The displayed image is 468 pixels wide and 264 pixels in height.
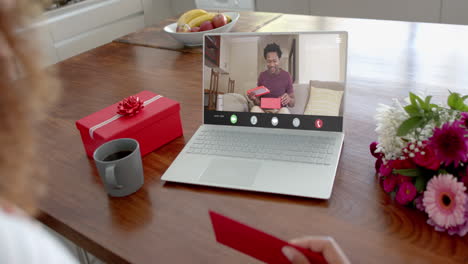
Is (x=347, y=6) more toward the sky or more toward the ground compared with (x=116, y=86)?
more toward the sky

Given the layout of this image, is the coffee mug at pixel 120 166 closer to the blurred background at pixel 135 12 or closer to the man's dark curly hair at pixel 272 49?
the man's dark curly hair at pixel 272 49

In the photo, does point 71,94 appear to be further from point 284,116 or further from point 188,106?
point 284,116

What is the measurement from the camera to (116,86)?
1564mm

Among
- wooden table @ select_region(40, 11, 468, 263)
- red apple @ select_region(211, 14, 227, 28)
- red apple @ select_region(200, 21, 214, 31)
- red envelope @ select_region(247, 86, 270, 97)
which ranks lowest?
wooden table @ select_region(40, 11, 468, 263)

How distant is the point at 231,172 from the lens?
3.22ft

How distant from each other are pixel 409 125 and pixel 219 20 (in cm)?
120

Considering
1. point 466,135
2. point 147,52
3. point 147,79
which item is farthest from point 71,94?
point 466,135

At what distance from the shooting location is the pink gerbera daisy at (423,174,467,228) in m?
0.73

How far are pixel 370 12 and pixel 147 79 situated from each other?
2280 millimetres

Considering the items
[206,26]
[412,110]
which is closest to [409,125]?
[412,110]

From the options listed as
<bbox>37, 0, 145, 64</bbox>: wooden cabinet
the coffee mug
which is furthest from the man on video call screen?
<bbox>37, 0, 145, 64</bbox>: wooden cabinet

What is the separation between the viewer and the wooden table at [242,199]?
782 millimetres

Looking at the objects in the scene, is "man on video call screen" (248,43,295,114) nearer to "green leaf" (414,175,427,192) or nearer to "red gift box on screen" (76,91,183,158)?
"red gift box on screen" (76,91,183,158)

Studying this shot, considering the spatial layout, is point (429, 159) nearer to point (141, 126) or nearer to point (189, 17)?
point (141, 126)
